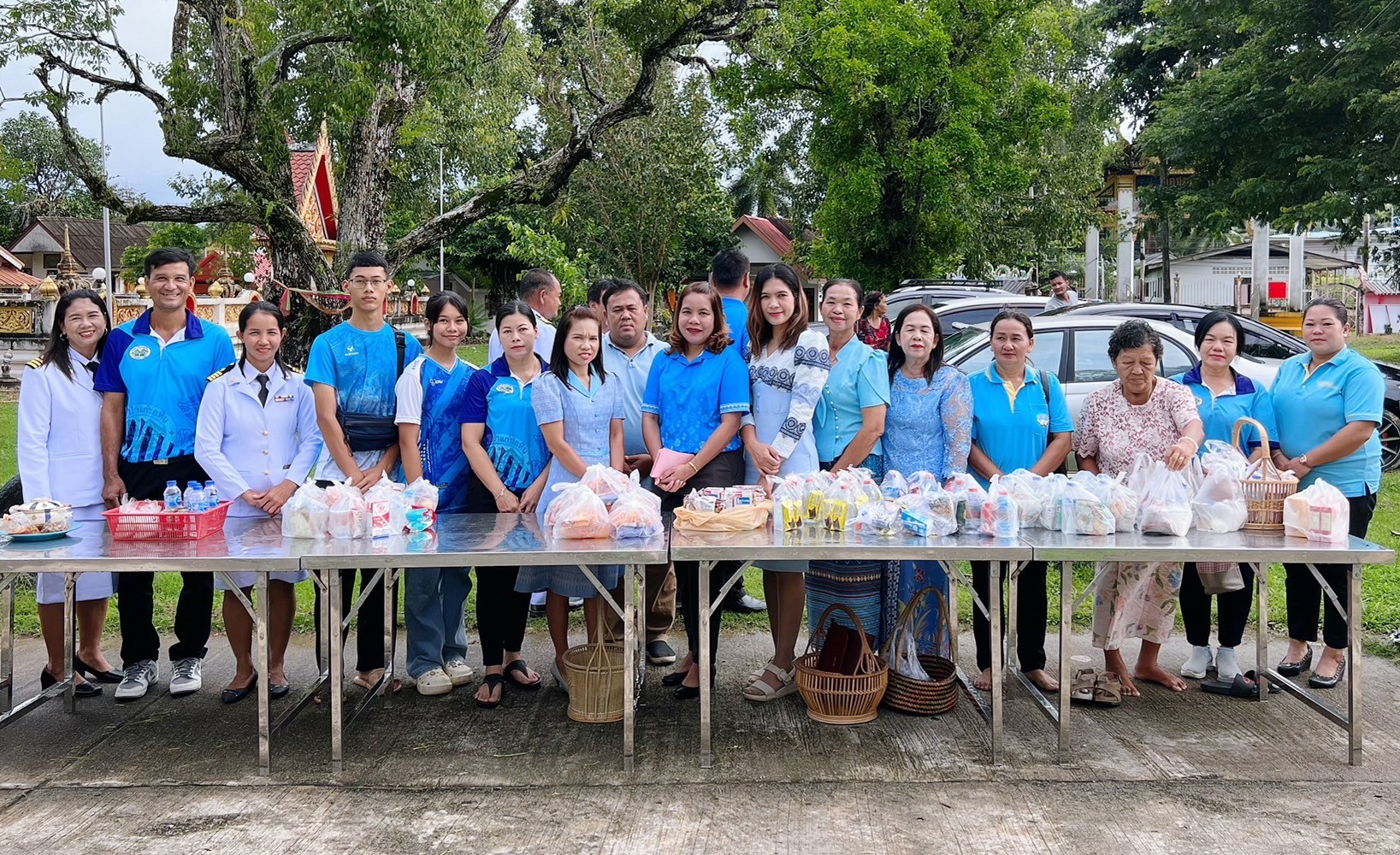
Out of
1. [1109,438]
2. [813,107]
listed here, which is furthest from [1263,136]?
[1109,438]

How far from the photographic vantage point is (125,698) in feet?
16.6

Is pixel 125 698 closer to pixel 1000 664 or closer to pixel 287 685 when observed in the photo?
pixel 287 685

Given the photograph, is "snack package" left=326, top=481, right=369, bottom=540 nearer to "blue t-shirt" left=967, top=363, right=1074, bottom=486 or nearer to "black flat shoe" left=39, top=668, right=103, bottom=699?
"black flat shoe" left=39, top=668, right=103, bottom=699

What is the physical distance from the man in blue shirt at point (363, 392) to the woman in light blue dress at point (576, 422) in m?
0.74

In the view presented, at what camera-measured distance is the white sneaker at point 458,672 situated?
5246 millimetres

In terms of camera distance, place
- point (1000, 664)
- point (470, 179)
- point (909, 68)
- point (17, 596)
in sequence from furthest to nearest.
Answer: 1. point (470, 179)
2. point (909, 68)
3. point (17, 596)
4. point (1000, 664)

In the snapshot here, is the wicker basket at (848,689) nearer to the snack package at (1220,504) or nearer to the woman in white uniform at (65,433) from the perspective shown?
the snack package at (1220,504)

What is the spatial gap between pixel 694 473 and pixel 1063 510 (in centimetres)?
152

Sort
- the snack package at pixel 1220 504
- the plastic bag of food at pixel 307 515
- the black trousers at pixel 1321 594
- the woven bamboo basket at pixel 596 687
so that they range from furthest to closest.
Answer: the black trousers at pixel 1321 594 → the woven bamboo basket at pixel 596 687 → the snack package at pixel 1220 504 → the plastic bag of food at pixel 307 515

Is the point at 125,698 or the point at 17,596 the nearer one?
the point at 125,698

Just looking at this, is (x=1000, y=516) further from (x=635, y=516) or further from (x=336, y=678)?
(x=336, y=678)

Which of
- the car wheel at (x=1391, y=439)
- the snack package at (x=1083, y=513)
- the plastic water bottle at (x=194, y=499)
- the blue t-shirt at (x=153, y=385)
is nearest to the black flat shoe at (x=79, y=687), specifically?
the blue t-shirt at (x=153, y=385)

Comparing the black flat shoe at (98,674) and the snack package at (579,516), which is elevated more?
the snack package at (579,516)

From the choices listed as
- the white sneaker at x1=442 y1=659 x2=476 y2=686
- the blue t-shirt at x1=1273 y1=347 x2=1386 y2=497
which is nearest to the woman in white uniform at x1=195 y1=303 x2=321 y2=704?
the white sneaker at x1=442 y1=659 x2=476 y2=686
